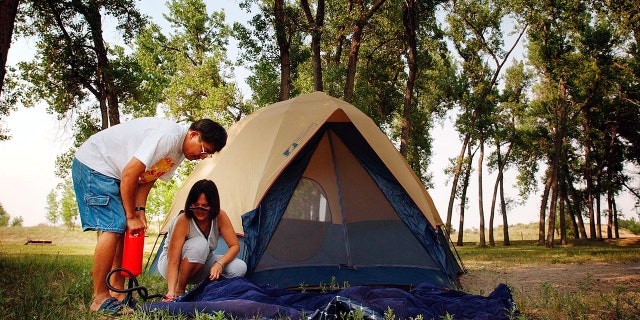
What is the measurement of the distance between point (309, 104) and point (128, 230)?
10.0 ft

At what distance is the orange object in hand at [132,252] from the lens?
318cm

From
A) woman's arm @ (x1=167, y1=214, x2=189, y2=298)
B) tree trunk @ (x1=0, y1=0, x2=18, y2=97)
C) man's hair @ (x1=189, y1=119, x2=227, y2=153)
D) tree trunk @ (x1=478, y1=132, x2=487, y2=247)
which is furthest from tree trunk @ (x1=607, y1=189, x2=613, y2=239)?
tree trunk @ (x1=0, y1=0, x2=18, y2=97)

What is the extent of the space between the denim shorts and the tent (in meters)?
1.92

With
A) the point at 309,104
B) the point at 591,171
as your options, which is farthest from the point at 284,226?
the point at 591,171

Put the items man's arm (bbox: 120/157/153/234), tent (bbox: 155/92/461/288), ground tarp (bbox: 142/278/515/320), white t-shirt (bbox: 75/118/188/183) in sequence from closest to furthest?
1. ground tarp (bbox: 142/278/515/320)
2. man's arm (bbox: 120/157/153/234)
3. white t-shirt (bbox: 75/118/188/183)
4. tent (bbox: 155/92/461/288)

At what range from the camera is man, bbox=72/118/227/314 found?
3012 mm

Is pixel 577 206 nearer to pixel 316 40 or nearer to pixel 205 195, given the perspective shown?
pixel 316 40

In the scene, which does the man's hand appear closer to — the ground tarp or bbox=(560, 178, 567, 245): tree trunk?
the ground tarp

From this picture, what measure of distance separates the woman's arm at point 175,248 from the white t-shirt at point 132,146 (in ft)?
1.71

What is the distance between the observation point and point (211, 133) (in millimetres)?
3207

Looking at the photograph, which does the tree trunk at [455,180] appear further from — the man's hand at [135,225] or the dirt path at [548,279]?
the man's hand at [135,225]

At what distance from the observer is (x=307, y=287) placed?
4.99 m

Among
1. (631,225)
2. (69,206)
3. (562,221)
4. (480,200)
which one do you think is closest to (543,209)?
(562,221)

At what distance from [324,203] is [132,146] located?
2807 millimetres
